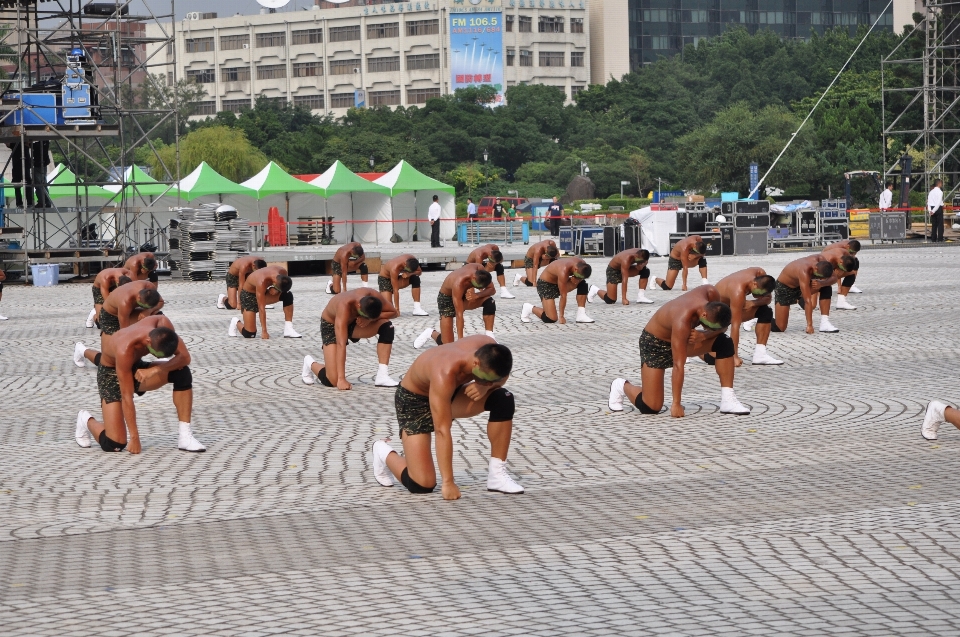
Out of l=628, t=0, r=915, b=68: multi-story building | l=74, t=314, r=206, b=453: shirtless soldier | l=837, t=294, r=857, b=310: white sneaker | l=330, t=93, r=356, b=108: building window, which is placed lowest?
l=837, t=294, r=857, b=310: white sneaker

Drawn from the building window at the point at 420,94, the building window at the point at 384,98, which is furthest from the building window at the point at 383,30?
the building window at the point at 420,94

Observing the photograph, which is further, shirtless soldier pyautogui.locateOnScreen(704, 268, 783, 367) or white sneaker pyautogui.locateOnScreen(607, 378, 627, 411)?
shirtless soldier pyautogui.locateOnScreen(704, 268, 783, 367)

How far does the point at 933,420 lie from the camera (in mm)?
10734

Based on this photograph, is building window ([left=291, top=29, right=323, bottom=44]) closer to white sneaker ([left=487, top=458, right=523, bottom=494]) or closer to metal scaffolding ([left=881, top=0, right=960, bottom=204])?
metal scaffolding ([left=881, top=0, right=960, bottom=204])

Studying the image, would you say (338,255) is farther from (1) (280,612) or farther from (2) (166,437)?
(1) (280,612)

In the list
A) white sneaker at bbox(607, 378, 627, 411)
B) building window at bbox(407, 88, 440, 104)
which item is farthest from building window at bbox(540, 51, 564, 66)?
white sneaker at bbox(607, 378, 627, 411)

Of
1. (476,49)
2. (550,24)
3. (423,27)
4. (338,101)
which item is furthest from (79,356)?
(338,101)

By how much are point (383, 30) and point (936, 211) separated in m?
86.1

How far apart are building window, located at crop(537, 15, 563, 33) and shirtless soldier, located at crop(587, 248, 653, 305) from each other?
4038 inches

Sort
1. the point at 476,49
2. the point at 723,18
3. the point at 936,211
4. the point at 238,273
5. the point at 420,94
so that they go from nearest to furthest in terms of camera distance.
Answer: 1. the point at 238,273
2. the point at 936,211
3. the point at 476,49
4. the point at 420,94
5. the point at 723,18

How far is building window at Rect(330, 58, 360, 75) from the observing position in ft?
413

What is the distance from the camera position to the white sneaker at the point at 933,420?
35.1 ft

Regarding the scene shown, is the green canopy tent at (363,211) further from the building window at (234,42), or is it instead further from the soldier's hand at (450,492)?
the building window at (234,42)

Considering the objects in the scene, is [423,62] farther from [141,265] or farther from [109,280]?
[109,280]
